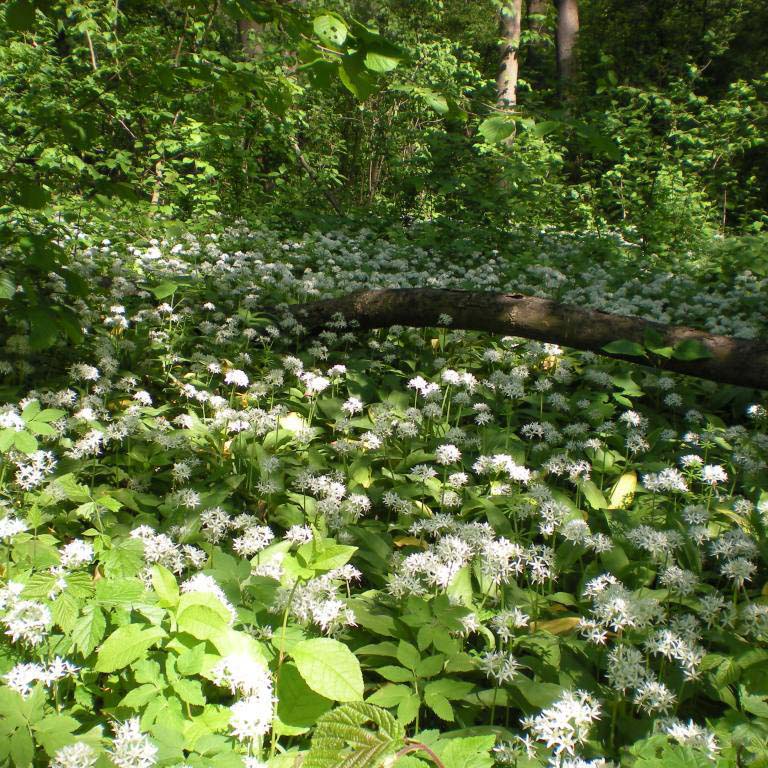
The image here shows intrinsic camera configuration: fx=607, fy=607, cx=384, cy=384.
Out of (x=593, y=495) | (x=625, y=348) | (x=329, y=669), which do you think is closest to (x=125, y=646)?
(x=329, y=669)

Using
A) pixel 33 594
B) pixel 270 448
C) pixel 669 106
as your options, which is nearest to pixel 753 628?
pixel 33 594

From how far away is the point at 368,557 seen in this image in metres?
2.49

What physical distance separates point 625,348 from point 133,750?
3748 mm

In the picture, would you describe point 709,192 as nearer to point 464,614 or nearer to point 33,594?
point 464,614

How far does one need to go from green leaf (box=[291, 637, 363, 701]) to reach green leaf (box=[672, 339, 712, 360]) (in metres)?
3.39

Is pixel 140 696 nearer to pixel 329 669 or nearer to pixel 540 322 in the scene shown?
pixel 329 669

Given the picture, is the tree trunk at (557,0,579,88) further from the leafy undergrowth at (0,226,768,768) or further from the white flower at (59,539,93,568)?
the white flower at (59,539,93,568)

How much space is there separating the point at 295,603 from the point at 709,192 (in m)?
15.0

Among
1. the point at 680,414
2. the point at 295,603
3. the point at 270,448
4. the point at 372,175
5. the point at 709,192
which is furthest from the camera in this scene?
the point at 372,175

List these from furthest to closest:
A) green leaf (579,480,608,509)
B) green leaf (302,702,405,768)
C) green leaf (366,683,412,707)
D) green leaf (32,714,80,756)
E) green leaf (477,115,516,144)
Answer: green leaf (579,480,608,509)
green leaf (477,115,516,144)
green leaf (366,683,412,707)
green leaf (32,714,80,756)
green leaf (302,702,405,768)

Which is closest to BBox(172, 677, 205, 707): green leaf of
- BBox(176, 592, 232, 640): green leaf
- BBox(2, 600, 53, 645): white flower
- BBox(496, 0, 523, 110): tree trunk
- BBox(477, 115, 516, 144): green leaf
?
BBox(176, 592, 232, 640): green leaf

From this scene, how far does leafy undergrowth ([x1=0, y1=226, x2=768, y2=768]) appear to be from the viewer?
4.90ft

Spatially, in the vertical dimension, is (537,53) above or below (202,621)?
above

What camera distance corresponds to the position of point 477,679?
2.05 metres
